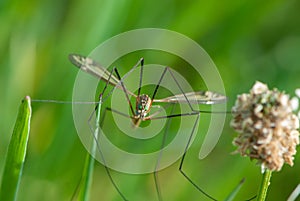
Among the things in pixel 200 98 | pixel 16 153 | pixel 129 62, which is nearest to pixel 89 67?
pixel 200 98

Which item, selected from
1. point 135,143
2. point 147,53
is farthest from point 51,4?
point 135,143

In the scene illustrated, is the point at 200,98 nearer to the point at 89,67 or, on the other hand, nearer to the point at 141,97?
the point at 141,97

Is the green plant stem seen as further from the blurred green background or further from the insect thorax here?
the blurred green background

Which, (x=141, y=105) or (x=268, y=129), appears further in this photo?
(x=141, y=105)

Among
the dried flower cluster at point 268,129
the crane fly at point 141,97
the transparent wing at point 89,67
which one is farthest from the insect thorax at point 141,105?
the dried flower cluster at point 268,129

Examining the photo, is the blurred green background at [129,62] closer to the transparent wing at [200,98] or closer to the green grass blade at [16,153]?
the transparent wing at [200,98]

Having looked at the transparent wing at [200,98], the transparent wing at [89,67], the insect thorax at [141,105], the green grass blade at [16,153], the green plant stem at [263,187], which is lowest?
the green plant stem at [263,187]

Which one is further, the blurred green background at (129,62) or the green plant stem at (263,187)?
the blurred green background at (129,62)
